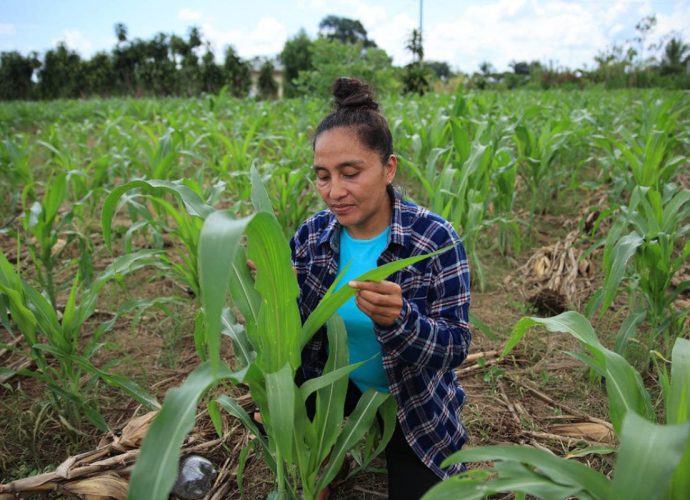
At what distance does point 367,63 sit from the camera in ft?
33.6

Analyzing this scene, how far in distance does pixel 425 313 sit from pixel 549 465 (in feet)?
1.70

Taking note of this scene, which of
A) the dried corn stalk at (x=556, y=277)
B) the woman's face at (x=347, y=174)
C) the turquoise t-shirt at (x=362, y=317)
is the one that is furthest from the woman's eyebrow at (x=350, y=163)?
the dried corn stalk at (x=556, y=277)

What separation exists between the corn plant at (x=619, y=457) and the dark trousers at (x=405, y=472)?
358 mm

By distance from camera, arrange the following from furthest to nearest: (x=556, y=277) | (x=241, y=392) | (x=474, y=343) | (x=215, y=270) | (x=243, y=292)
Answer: (x=556, y=277)
(x=474, y=343)
(x=241, y=392)
(x=243, y=292)
(x=215, y=270)

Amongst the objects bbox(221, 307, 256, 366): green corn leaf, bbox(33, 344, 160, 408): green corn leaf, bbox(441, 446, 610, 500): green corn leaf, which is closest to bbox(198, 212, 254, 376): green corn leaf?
bbox(441, 446, 610, 500): green corn leaf

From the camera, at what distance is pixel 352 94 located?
1264 mm

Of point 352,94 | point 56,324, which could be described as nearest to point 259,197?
point 352,94

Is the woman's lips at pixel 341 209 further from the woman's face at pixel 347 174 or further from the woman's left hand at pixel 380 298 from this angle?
the woman's left hand at pixel 380 298

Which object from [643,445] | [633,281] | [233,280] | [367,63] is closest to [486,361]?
[633,281]

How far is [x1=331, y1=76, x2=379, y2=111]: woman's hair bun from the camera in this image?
1.24 m

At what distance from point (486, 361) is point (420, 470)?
2.61 ft

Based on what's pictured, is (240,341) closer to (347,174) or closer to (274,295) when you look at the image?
(274,295)

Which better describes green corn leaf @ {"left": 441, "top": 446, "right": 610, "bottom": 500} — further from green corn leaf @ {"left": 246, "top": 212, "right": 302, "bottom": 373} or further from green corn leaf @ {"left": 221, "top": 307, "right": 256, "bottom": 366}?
green corn leaf @ {"left": 221, "top": 307, "right": 256, "bottom": 366}

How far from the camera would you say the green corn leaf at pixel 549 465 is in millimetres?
734
